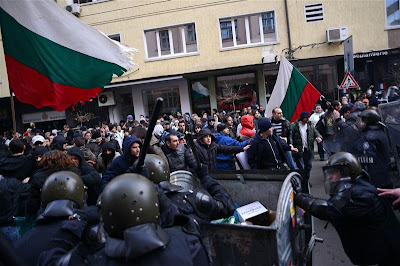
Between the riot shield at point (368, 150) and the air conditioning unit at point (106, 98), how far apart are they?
575 inches

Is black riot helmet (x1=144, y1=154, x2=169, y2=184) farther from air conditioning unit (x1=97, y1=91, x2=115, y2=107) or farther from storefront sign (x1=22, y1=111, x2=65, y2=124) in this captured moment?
storefront sign (x1=22, y1=111, x2=65, y2=124)

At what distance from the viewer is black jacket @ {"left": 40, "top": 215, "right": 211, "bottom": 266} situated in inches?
62.5

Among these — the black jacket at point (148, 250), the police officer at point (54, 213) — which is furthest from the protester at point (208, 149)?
the black jacket at point (148, 250)

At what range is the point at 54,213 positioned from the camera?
2.35 metres

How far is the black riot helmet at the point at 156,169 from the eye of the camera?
2824 millimetres

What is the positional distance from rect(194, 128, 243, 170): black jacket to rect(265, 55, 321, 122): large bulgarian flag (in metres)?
2.20

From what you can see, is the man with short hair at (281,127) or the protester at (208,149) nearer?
the protester at (208,149)

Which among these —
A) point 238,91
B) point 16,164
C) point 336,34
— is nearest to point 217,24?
point 238,91

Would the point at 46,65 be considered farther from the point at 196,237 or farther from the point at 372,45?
the point at 372,45

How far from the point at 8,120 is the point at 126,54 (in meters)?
18.9

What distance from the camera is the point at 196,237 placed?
190 cm

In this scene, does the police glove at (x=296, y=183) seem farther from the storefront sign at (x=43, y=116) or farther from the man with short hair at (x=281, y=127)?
the storefront sign at (x=43, y=116)

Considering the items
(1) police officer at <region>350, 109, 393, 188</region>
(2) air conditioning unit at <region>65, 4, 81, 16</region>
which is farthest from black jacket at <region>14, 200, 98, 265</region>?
(2) air conditioning unit at <region>65, 4, 81, 16</region>

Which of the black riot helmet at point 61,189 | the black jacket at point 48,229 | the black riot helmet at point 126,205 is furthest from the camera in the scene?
the black riot helmet at point 61,189
